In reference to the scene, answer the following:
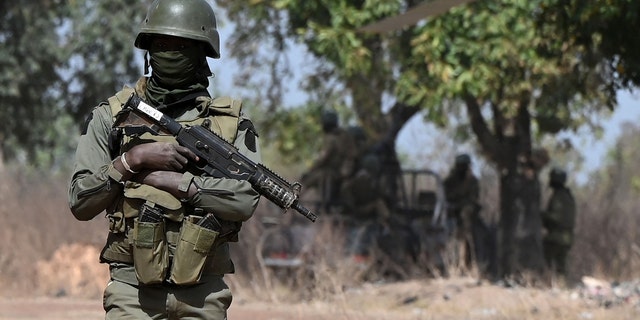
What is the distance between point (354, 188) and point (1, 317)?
16.5ft

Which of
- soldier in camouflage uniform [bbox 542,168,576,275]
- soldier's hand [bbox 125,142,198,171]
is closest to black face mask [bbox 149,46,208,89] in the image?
soldier's hand [bbox 125,142,198,171]

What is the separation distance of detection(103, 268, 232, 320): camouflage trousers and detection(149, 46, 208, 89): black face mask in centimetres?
72

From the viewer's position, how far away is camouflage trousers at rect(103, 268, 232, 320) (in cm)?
454

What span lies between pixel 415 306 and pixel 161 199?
8826 millimetres

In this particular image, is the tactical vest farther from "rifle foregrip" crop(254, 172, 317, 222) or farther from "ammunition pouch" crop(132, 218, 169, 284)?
"rifle foregrip" crop(254, 172, 317, 222)

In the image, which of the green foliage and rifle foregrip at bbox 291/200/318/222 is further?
the green foliage

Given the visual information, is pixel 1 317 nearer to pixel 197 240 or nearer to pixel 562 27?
pixel 562 27

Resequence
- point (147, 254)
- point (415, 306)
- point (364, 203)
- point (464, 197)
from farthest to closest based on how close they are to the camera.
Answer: point (464, 197)
point (364, 203)
point (415, 306)
point (147, 254)

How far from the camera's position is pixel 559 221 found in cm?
1755

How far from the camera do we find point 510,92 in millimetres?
15398

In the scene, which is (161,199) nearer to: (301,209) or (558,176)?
(301,209)

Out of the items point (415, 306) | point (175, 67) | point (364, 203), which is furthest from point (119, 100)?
point (364, 203)

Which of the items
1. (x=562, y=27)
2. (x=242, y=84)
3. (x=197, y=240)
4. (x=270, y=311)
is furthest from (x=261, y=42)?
(x=197, y=240)

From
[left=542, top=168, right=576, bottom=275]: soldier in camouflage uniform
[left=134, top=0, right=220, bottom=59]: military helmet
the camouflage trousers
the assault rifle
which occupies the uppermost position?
[left=134, top=0, right=220, bottom=59]: military helmet
